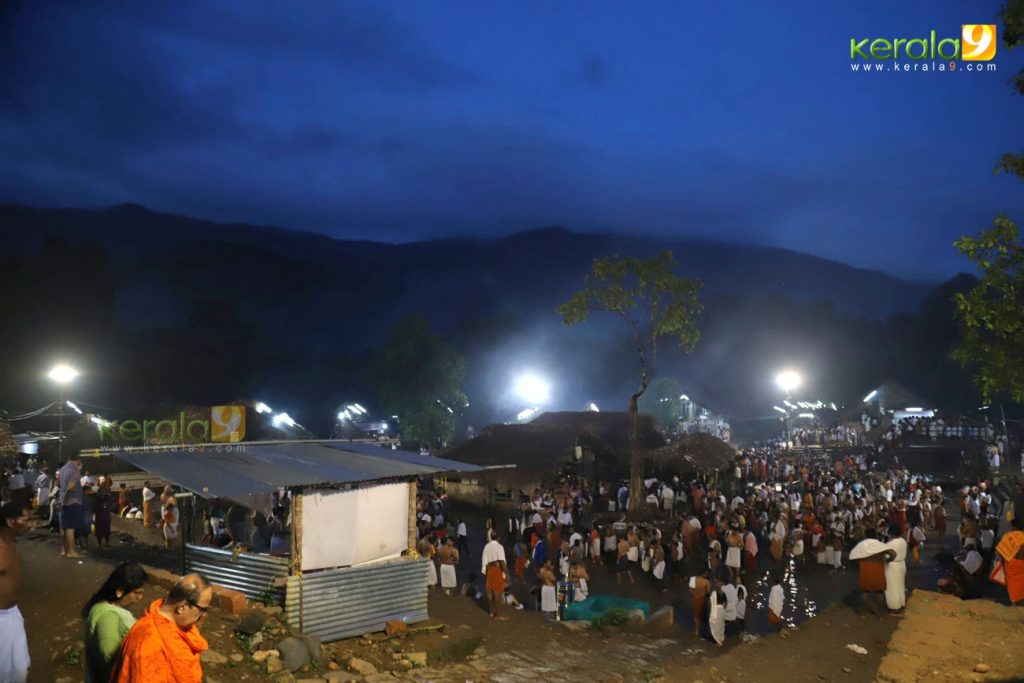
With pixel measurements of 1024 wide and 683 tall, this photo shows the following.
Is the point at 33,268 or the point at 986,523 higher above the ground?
the point at 33,268

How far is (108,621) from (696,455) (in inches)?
1015

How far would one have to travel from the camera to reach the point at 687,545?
57.9ft

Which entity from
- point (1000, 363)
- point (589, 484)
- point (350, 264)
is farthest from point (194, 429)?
point (350, 264)

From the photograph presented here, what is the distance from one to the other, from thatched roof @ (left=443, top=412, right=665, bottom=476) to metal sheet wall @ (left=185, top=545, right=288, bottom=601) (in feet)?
54.6

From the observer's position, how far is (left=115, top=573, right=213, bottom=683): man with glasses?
3824 millimetres

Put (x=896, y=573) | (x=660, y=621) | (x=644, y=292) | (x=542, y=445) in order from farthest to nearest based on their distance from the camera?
(x=542, y=445) → (x=644, y=292) → (x=660, y=621) → (x=896, y=573)

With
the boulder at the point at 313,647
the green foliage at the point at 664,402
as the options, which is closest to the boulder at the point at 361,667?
the boulder at the point at 313,647

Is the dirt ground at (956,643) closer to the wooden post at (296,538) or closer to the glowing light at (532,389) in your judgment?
the wooden post at (296,538)

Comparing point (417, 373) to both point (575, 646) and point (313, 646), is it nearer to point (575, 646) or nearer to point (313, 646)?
point (575, 646)

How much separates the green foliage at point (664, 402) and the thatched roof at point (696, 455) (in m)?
30.5

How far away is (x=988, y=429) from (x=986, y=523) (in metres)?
22.5

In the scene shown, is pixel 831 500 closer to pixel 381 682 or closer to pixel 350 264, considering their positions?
pixel 381 682

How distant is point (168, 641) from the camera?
153 inches

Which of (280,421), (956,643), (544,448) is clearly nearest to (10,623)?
(956,643)
